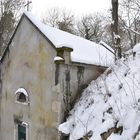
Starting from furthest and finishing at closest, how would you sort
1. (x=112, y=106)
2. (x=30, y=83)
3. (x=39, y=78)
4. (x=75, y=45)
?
(x=75, y=45)
(x=30, y=83)
(x=39, y=78)
(x=112, y=106)

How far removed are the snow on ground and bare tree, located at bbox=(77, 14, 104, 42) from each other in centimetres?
2933

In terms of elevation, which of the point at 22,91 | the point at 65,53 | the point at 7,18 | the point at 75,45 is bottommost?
the point at 22,91

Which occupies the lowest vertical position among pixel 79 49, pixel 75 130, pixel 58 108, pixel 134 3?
pixel 75 130

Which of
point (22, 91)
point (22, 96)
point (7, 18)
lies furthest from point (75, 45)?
point (7, 18)

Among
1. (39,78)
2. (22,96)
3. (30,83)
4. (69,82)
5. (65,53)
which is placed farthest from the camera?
(22,96)

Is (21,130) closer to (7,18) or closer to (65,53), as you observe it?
(65,53)

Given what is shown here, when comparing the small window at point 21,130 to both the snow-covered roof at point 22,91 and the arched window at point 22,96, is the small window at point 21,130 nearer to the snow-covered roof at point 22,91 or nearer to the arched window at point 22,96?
the arched window at point 22,96

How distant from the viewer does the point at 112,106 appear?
8.52 metres

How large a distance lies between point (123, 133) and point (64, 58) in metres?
4.36

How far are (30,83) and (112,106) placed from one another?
458 centimetres

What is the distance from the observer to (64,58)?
10383mm

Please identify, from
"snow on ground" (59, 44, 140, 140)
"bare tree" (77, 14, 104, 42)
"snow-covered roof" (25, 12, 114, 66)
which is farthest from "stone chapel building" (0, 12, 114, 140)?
"bare tree" (77, 14, 104, 42)

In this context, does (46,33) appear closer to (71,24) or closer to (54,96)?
(54,96)

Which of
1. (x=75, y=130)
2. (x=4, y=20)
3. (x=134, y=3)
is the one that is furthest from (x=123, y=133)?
(x=4, y=20)
